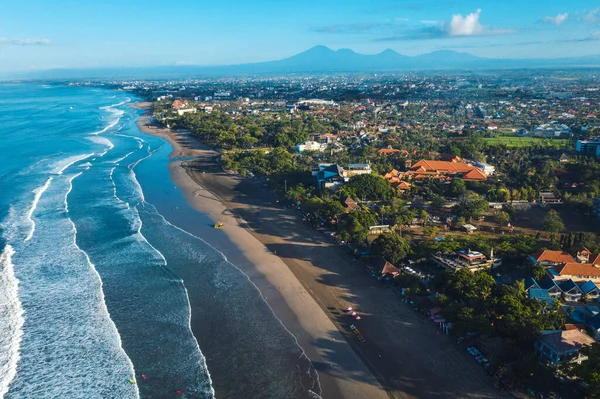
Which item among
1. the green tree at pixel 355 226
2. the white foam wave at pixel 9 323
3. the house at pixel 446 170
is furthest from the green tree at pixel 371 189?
the white foam wave at pixel 9 323

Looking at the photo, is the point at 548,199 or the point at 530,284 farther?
the point at 548,199

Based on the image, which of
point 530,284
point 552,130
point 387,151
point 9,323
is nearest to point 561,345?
point 530,284

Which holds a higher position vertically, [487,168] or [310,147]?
[310,147]

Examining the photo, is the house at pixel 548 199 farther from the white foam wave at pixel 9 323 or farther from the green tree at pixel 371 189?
the white foam wave at pixel 9 323

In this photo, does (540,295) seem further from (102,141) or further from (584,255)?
(102,141)

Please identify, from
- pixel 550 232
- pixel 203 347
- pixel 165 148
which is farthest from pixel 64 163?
pixel 550 232

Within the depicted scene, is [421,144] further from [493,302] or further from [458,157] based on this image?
[493,302]
